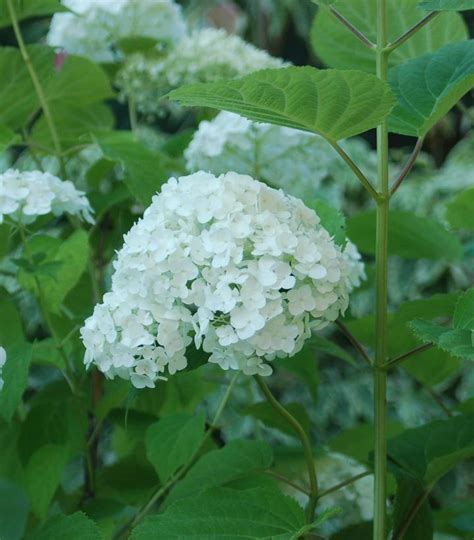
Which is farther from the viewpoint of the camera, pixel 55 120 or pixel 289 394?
pixel 289 394

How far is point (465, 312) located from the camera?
Result: 2.34 ft

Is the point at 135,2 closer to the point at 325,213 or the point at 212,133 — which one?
the point at 212,133

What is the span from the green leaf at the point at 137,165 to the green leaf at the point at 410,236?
235mm

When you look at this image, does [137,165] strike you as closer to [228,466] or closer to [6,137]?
[6,137]

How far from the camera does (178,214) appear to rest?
708 millimetres

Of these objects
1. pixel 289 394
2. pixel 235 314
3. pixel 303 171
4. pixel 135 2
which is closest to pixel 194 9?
pixel 289 394

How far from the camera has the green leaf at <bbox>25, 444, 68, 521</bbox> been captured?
93 cm

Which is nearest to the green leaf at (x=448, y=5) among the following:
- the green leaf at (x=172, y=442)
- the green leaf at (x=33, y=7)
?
the green leaf at (x=172, y=442)

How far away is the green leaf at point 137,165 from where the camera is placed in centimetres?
100

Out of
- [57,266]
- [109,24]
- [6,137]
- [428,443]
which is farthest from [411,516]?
[109,24]

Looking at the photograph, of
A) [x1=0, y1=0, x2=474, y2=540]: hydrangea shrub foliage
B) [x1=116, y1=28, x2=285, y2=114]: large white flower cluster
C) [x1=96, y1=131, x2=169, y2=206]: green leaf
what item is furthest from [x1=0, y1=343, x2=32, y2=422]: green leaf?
[x1=116, y1=28, x2=285, y2=114]: large white flower cluster

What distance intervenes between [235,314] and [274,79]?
0.17 m

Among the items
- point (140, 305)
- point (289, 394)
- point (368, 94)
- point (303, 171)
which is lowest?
point (289, 394)

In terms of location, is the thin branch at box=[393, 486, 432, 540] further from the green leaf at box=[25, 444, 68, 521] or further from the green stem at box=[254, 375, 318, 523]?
the green leaf at box=[25, 444, 68, 521]
